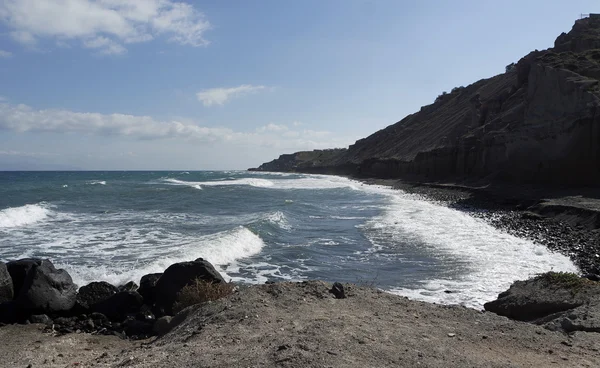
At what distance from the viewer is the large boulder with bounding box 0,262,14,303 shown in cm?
1082

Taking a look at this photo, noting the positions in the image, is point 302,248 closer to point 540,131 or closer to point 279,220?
point 279,220

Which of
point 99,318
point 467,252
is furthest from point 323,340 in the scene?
point 467,252

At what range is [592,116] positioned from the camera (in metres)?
26.7

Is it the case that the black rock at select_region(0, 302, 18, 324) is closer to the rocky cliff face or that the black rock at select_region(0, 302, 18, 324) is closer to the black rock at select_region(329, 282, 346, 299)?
the black rock at select_region(329, 282, 346, 299)

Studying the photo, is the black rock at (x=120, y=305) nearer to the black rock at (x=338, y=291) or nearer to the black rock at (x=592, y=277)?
the black rock at (x=338, y=291)

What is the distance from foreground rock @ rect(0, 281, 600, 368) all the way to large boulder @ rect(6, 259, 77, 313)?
125cm

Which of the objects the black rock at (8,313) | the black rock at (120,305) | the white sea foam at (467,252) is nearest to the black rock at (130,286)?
the black rock at (120,305)

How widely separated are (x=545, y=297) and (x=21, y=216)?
27847 millimetres

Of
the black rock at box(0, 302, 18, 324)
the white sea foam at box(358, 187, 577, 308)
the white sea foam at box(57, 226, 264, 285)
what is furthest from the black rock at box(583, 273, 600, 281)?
the black rock at box(0, 302, 18, 324)

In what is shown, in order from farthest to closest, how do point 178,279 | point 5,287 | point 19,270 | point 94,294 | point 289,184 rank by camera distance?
point 289,184 → point 19,270 → point 94,294 → point 5,287 → point 178,279

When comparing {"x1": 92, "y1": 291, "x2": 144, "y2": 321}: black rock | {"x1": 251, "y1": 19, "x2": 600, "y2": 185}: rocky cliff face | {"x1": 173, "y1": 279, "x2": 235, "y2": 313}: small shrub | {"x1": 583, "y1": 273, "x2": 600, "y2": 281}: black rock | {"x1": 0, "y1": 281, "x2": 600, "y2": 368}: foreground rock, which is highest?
{"x1": 251, "y1": 19, "x2": 600, "y2": 185}: rocky cliff face

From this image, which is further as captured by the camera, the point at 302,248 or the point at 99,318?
the point at 302,248

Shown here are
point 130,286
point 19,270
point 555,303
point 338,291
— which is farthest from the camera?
point 130,286

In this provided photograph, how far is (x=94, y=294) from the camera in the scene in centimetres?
1106
